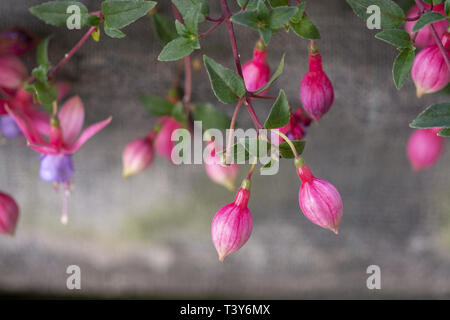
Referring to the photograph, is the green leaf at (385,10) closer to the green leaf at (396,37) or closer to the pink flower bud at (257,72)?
the green leaf at (396,37)

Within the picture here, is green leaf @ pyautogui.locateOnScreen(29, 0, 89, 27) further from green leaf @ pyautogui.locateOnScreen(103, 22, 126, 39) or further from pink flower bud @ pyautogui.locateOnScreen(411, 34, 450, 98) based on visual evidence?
pink flower bud @ pyautogui.locateOnScreen(411, 34, 450, 98)

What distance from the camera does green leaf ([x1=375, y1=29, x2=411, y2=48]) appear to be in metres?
0.56

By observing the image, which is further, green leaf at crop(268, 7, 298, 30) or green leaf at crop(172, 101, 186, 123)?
green leaf at crop(172, 101, 186, 123)

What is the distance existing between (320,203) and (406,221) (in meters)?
0.53

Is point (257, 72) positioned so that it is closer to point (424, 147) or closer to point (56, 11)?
point (56, 11)

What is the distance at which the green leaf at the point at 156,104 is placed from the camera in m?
0.80

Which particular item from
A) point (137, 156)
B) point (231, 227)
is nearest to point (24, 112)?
point (137, 156)

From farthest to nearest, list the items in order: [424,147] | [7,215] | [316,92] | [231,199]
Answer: [231,199]
[424,147]
[7,215]
[316,92]

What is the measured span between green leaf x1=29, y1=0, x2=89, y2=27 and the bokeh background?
7.1 inches

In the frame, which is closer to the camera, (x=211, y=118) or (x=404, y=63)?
(x=404, y=63)

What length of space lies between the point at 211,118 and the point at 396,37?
296 mm

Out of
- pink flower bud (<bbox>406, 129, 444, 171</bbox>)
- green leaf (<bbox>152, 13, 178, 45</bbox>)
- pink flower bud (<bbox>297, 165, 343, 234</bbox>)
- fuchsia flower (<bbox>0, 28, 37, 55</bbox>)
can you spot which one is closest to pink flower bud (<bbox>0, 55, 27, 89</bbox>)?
fuchsia flower (<bbox>0, 28, 37, 55</bbox>)

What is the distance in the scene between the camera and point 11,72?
0.78 meters

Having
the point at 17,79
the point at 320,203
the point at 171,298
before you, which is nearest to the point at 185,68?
the point at 17,79
